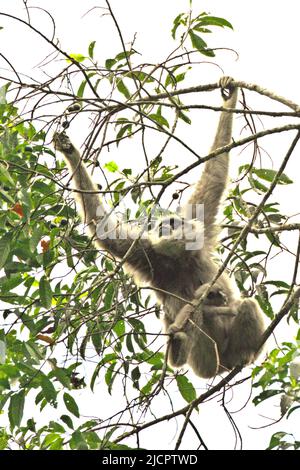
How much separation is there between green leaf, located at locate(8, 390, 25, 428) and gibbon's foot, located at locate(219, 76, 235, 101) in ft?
8.32

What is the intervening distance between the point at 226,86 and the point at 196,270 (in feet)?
6.28

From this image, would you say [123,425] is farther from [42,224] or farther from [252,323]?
[252,323]

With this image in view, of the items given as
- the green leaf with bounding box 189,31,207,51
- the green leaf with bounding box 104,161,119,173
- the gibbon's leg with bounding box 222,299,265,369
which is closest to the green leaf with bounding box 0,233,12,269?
the green leaf with bounding box 104,161,119,173

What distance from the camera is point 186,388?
5.38 metres

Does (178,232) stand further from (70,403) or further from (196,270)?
(70,403)

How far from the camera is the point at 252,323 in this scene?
6309 mm

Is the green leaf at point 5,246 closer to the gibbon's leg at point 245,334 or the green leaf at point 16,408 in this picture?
the green leaf at point 16,408

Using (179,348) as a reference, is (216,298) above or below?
above

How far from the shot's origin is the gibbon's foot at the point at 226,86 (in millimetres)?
5547

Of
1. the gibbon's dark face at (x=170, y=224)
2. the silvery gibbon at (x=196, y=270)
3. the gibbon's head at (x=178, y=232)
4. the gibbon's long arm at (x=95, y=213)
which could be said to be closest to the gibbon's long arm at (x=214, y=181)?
the silvery gibbon at (x=196, y=270)

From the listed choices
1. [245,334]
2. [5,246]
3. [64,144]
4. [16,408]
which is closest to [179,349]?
[245,334]

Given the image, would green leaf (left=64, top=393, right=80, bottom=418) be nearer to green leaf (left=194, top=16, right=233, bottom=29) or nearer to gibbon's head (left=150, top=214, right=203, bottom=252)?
gibbon's head (left=150, top=214, right=203, bottom=252)

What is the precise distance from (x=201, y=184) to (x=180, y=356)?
5.97 feet
